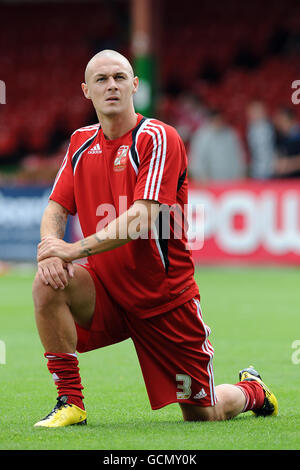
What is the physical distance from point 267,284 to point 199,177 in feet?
14.4

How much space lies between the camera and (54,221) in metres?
5.30

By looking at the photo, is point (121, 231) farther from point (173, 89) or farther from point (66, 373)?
point (173, 89)

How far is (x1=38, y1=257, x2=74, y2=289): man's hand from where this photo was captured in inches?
191

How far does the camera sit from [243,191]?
15.6 metres

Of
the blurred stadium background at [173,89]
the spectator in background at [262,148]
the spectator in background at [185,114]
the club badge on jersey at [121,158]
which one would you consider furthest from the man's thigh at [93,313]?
the spectator in background at [185,114]

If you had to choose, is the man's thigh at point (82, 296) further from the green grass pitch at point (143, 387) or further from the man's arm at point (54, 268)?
the green grass pitch at point (143, 387)

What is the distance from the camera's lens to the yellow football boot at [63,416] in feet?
16.1

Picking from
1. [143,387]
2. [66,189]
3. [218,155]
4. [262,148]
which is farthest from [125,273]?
[262,148]

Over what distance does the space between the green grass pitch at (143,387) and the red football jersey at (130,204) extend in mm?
703

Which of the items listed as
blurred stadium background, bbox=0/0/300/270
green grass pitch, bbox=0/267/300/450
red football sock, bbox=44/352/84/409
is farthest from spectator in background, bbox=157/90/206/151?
red football sock, bbox=44/352/84/409

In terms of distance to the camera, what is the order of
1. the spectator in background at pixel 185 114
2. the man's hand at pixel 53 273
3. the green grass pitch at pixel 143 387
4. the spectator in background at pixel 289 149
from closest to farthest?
the green grass pitch at pixel 143 387 → the man's hand at pixel 53 273 → the spectator in background at pixel 289 149 → the spectator in background at pixel 185 114

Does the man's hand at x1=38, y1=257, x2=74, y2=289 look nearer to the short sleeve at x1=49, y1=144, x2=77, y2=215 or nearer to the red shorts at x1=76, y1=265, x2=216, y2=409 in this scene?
the red shorts at x1=76, y1=265, x2=216, y2=409
